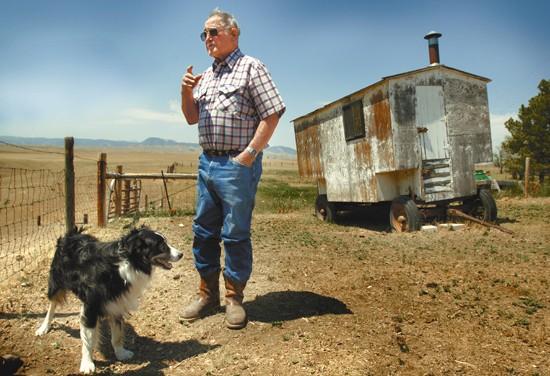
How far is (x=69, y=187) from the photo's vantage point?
6.81 metres

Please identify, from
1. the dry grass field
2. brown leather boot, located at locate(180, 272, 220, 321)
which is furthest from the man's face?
the dry grass field

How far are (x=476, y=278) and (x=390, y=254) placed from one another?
2266mm

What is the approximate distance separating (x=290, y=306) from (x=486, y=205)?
30.6ft

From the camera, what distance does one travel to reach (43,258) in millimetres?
7473

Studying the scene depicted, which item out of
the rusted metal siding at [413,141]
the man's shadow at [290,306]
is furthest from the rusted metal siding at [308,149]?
the man's shadow at [290,306]

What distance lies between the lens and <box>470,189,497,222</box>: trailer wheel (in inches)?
464

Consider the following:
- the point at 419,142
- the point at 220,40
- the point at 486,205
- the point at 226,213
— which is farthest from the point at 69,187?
the point at 486,205

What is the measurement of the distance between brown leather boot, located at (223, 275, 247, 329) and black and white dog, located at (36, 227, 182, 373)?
2.20 feet

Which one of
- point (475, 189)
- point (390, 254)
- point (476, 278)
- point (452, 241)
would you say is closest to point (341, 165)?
point (475, 189)

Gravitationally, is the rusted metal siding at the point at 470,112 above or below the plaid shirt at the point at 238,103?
above

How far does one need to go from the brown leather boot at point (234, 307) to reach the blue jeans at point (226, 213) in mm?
94

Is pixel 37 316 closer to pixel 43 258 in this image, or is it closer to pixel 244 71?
pixel 43 258

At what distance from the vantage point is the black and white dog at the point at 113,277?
3580mm

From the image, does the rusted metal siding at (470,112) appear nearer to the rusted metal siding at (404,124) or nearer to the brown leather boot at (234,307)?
the rusted metal siding at (404,124)
